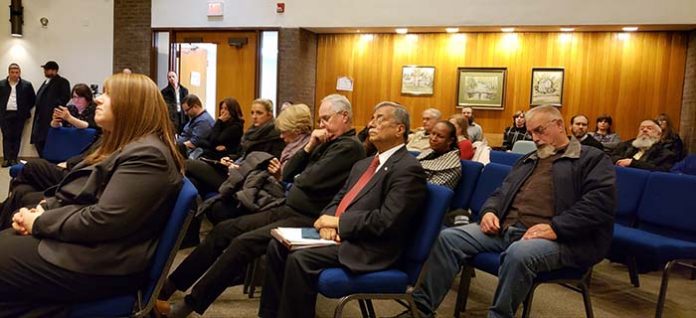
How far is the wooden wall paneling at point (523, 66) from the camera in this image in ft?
25.2

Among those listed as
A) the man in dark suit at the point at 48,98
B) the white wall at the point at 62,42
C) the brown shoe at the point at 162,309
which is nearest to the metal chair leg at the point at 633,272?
the brown shoe at the point at 162,309

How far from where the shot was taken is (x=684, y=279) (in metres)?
4.04

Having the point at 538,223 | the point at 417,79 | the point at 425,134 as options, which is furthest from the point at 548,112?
the point at 417,79

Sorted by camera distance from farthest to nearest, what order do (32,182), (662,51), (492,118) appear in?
(492,118)
(662,51)
(32,182)

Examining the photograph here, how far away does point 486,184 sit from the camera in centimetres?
361

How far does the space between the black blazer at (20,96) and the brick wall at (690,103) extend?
31.8 feet

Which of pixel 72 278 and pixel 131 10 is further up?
pixel 131 10

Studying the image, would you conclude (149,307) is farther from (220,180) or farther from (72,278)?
(220,180)

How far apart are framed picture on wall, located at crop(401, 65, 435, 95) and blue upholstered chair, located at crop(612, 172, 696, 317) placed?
5.27m

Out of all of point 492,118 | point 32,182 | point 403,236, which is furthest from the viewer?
point 492,118

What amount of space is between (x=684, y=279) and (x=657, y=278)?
0.18 m

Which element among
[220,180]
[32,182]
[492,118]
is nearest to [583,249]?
[220,180]

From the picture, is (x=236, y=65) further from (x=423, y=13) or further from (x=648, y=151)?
(x=648, y=151)

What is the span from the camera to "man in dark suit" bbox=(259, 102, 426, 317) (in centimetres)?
230
